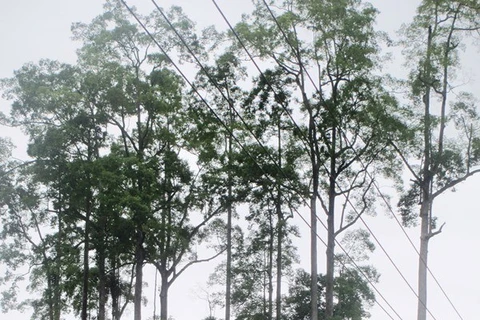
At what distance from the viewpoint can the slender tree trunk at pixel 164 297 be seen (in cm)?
2195

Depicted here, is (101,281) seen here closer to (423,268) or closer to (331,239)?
(331,239)

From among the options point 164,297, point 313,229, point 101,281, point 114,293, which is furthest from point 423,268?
point 114,293

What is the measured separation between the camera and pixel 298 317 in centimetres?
2861

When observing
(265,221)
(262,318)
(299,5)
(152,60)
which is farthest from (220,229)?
(299,5)

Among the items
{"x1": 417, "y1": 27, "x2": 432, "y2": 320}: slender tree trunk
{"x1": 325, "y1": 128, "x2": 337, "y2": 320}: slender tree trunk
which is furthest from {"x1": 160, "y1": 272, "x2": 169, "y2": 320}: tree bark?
{"x1": 417, "y1": 27, "x2": 432, "y2": 320}: slender tree trunk

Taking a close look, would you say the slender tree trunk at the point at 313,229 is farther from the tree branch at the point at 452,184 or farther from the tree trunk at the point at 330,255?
the tree branch at the point at 452,184

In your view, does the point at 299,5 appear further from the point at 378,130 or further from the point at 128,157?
the point at 128,157

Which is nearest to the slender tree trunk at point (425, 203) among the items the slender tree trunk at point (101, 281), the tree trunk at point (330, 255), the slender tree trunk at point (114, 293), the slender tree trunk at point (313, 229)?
the tree trunk at point (330, 255)

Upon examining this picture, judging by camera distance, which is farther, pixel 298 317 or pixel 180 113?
pixel 298 317

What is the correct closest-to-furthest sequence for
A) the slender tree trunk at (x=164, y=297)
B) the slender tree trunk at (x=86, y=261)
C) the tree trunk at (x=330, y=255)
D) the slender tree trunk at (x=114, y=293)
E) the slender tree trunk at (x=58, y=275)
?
1. the tree trunk at (x=330, y=255)
2. the slender tree trunk at (x=164, y=297)
3. the slender tree trunk at (x=86, y=261)
4. the slender tree trunk at (x=58, y=275)
5. the slender tree trunk at (x=114, y=293)

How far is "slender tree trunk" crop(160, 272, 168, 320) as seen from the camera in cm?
2195

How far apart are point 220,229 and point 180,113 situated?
13.5 feet

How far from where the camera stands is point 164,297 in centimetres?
2241

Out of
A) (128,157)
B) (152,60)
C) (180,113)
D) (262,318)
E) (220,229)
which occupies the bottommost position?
(262,318)
